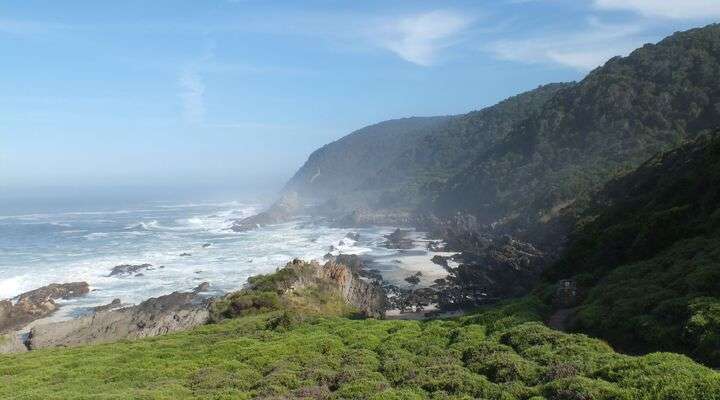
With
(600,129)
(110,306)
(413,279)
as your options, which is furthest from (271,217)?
(600,129)

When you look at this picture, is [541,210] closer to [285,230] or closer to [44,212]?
[285,230]

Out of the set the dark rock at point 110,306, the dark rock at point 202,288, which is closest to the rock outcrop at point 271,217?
the dark rock at point 202,288

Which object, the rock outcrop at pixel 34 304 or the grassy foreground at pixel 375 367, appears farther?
the rock outcrop at pixel 34 304

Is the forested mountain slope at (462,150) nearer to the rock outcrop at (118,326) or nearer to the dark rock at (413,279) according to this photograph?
the dark rock at (413,279)

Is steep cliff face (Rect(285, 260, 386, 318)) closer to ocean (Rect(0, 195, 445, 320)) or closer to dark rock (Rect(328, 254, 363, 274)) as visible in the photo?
ocean (Rect(0, 195, 445, 320))

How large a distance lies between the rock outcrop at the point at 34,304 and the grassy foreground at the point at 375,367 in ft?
96.1

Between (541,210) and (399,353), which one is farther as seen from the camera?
(541,210)

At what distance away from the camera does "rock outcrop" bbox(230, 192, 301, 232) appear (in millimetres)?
116375

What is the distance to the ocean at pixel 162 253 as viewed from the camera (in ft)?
205

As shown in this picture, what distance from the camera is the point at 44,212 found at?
520 feet

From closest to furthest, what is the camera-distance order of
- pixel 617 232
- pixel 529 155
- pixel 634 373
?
pixel 634 373 → pixel 617 232 → pixel 529 155

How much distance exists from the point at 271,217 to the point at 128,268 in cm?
5847

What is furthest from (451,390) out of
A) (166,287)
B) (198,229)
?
(198,229)

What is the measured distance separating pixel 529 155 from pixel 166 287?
8887 centimetres
